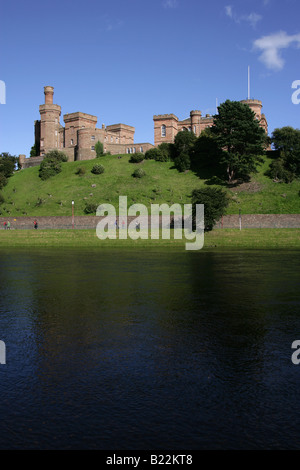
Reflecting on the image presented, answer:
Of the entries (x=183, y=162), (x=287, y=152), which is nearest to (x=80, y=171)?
(x=183, y=162)

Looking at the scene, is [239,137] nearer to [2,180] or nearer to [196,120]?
[196,120]

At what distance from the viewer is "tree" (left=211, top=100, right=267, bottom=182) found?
61969mm

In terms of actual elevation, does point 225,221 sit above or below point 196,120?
below

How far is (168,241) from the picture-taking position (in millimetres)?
35125

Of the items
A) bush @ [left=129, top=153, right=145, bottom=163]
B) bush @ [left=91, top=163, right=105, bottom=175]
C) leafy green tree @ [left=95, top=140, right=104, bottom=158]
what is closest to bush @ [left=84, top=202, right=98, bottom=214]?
bush @ [left=91, top=163, right=105, bottom=175]

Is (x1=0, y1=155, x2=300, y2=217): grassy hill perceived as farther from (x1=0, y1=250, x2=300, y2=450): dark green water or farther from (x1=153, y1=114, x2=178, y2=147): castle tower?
(x1=0, y1=250, x2=300, y2=450): dark green water

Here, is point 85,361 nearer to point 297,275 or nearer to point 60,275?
point 60,275

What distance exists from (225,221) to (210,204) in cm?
697

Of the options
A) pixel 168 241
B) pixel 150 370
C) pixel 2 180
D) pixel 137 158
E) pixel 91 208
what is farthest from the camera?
pixel 137 158

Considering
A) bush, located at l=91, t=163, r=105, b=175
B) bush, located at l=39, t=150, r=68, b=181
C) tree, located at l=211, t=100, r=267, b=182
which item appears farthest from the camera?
bush, located at l=39, t=150, r=68, b=181

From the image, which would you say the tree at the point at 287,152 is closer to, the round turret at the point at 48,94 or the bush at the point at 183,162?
the bush at the point at 183,162

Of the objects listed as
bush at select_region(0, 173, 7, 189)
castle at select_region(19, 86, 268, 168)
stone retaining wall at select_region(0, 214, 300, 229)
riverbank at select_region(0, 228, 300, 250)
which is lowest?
riverbank at select_region(0, 228, 300, 250)

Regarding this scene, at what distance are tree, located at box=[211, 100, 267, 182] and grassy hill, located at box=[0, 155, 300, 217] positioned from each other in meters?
3.04

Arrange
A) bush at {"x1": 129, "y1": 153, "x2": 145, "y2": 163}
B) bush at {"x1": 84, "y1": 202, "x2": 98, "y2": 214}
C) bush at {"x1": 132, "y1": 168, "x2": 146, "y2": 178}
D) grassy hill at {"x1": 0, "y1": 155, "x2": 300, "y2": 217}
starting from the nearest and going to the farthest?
1. grassy hill at {"x1": 0, "y1": 155, "x2": 300, "y2": 217}
2. bush at {"x1": 84, "y1": 202, "x2": 98, "y2": 214}
3. bush at {"x1": 132, "y1": 168, "x2": 146, "y2": 178}
4. bush at {"x1": 129, "y1": 153, "x2": 145, "y2": 163}
